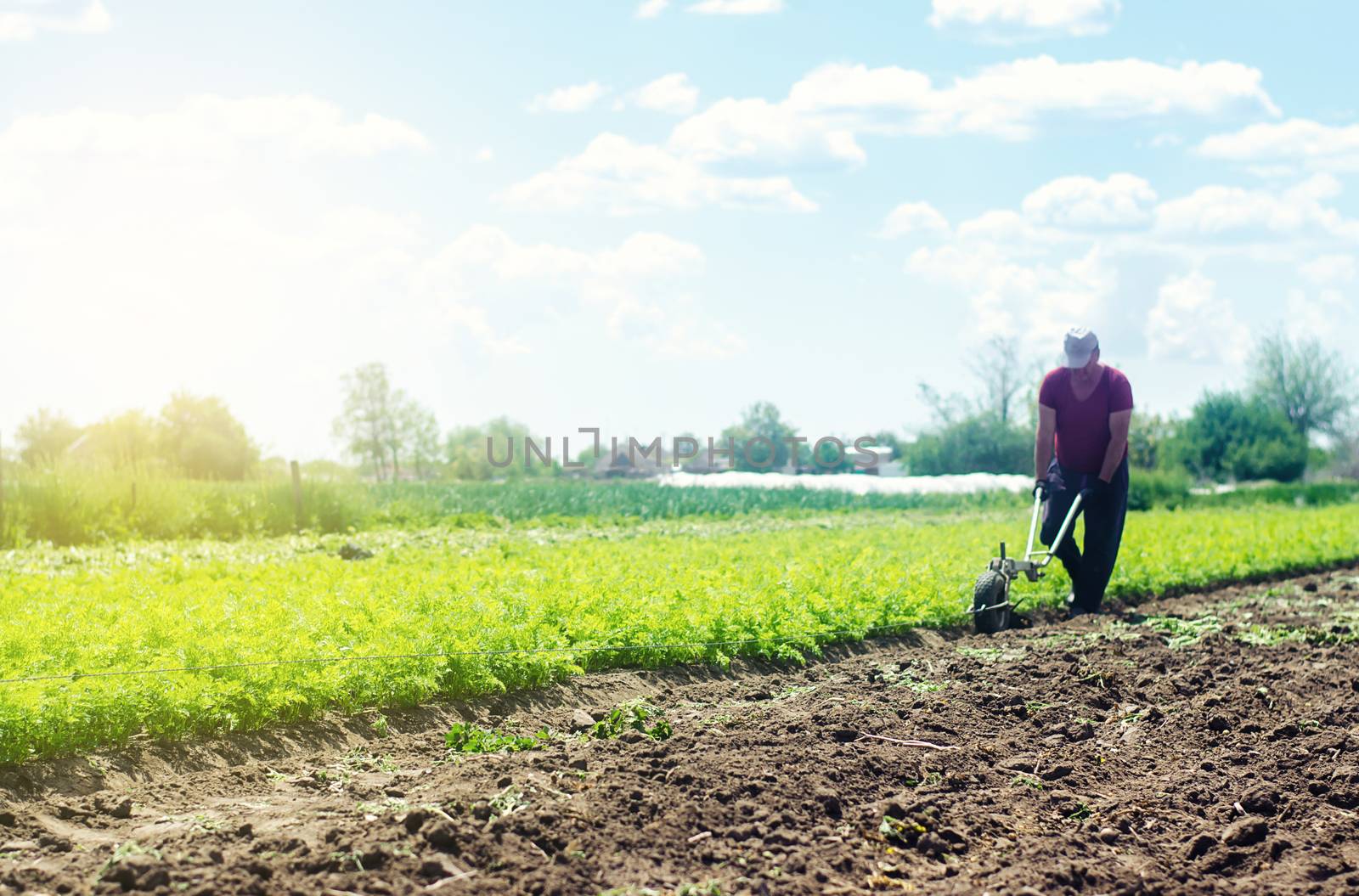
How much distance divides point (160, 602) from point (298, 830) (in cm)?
471

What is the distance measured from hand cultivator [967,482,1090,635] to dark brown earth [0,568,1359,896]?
1.56 meters

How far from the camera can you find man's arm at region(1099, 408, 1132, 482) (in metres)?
9.95

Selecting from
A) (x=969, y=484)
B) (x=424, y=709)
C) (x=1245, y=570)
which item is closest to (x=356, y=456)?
(x=969, y=484)

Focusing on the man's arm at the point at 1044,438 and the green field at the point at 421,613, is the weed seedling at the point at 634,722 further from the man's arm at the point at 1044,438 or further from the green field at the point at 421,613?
the man's arm at the point at 1044,438

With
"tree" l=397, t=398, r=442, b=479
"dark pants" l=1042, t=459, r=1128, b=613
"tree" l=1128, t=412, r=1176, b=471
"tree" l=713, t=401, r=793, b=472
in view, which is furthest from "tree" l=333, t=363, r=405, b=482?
"dark pants" l=1042, t=459, r=1128, b=613

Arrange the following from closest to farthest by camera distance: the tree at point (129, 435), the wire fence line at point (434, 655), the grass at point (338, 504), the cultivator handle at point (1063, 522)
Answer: the wire fence line at point (434, 655) → the cultivator handle at point (1063, 522) → the grass at point (338, 504) → the tree at point (129, 435)

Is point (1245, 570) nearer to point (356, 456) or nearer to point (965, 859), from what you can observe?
point (965, 859)

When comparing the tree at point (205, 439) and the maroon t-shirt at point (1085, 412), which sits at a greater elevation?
the tree at point (205, 439)

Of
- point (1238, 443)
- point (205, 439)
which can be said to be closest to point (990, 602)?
point (205, 439)

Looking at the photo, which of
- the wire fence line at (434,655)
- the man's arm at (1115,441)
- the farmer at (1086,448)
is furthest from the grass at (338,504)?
the man's arm at (1115,441)

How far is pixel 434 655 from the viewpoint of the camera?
22.7 ft

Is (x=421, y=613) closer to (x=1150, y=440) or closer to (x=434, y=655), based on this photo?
(x=434, y=655)

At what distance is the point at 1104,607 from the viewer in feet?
38.1

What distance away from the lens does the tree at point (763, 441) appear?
152 feet
